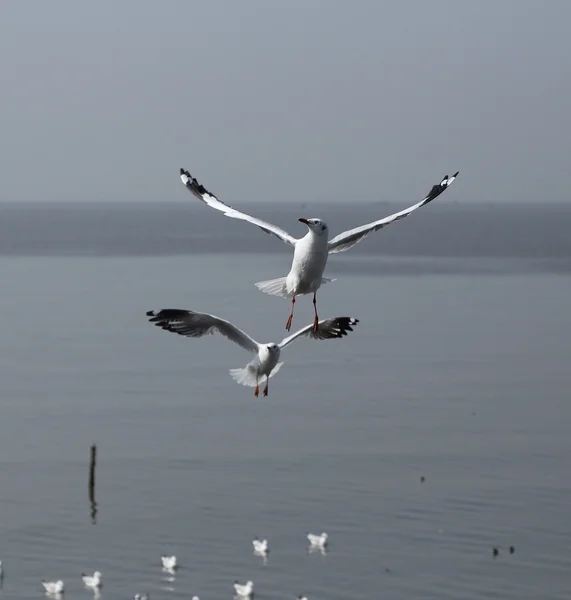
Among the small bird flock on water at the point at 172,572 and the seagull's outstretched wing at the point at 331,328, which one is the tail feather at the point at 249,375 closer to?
the seagull's outstretched wing at the point at 331,328

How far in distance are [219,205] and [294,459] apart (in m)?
35.7

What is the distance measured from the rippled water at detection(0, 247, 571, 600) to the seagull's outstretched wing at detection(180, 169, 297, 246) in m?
21.5

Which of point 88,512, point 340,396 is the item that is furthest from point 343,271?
point 88,512

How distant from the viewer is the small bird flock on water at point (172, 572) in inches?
1567

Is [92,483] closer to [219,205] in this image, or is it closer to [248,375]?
[219,205]

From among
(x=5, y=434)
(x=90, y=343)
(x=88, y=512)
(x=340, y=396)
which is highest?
(x=90, y=343)

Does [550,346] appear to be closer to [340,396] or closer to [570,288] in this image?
[340,396]

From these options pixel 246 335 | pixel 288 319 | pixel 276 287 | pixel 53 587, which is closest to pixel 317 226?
pixel 288 319

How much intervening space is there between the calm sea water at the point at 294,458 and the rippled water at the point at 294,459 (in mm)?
119

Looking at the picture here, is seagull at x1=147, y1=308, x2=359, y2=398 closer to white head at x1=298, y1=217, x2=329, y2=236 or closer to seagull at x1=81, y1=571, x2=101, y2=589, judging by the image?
white head at x1=298, y1=217, x2=329, y2=236

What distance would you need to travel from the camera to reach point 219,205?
21.3 metres

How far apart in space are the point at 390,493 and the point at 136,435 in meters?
13.9

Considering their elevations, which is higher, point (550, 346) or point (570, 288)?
point (570, 288)

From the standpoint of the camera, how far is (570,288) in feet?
422
